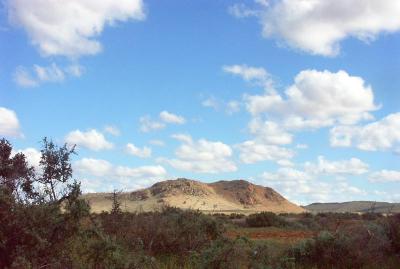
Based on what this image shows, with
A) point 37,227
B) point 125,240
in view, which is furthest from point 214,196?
point 37,227

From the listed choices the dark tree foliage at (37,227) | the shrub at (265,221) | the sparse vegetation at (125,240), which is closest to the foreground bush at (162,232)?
the sparse vegetation at (125,240)

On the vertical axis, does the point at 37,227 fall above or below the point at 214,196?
below

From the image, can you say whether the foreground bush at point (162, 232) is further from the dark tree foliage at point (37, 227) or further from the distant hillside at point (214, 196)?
the distant hillside at point (214, 196)

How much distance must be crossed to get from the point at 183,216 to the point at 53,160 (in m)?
4.95

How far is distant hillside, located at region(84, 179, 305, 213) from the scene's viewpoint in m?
84.0

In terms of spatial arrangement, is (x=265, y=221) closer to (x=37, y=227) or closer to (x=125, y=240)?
(x=125, y=240)

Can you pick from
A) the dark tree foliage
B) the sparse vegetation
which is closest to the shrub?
the sparse vegetation

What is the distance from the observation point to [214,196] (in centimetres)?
9256

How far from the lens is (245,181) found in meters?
104

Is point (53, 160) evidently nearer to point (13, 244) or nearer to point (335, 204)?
point (13, 244)

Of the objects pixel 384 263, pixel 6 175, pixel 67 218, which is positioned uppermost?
pixel 6 175

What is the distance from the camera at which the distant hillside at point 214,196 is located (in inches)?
3307

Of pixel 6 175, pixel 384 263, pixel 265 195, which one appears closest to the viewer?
pixel 384 263

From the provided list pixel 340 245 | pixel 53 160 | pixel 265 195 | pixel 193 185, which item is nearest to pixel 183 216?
pixel 53 160
